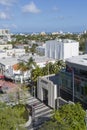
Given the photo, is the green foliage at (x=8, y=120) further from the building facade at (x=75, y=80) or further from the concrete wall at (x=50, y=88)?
the concrete wall at (x=50, y=88)

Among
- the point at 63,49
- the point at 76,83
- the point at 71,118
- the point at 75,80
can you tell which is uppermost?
the point at 63,49

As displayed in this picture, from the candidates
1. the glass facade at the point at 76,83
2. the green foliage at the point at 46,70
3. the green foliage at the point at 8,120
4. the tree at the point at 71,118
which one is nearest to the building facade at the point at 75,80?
the glass facade at the point at 76,83

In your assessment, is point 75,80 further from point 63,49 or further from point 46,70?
point 63,49

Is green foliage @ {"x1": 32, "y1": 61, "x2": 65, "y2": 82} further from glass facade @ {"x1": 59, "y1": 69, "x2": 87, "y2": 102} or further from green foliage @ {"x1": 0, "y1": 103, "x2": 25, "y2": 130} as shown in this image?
green foliage @ {"x1": 0, "y1": 103, "x2": 25, "y2": 130}

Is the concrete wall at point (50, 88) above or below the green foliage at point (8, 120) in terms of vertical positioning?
below

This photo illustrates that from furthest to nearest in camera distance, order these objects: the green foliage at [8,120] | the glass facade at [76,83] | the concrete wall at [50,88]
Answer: the concrete wall at [50,88], the glass facade at [76,83], the green foliage at [8,120]

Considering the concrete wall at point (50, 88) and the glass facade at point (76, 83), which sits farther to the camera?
the concrete wall at point (50, 88)

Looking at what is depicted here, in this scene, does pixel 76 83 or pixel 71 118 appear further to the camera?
pixel 76 83

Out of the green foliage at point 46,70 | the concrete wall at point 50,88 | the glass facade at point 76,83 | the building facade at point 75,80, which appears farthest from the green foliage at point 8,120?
the green foliage at point 46,70

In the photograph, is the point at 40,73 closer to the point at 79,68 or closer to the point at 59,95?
the point at 59,95

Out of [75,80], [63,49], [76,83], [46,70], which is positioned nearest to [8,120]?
[76,83]

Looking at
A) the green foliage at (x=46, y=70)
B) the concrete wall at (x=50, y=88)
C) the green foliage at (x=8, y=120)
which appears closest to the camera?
the green foliage at (x=8, y=120)
